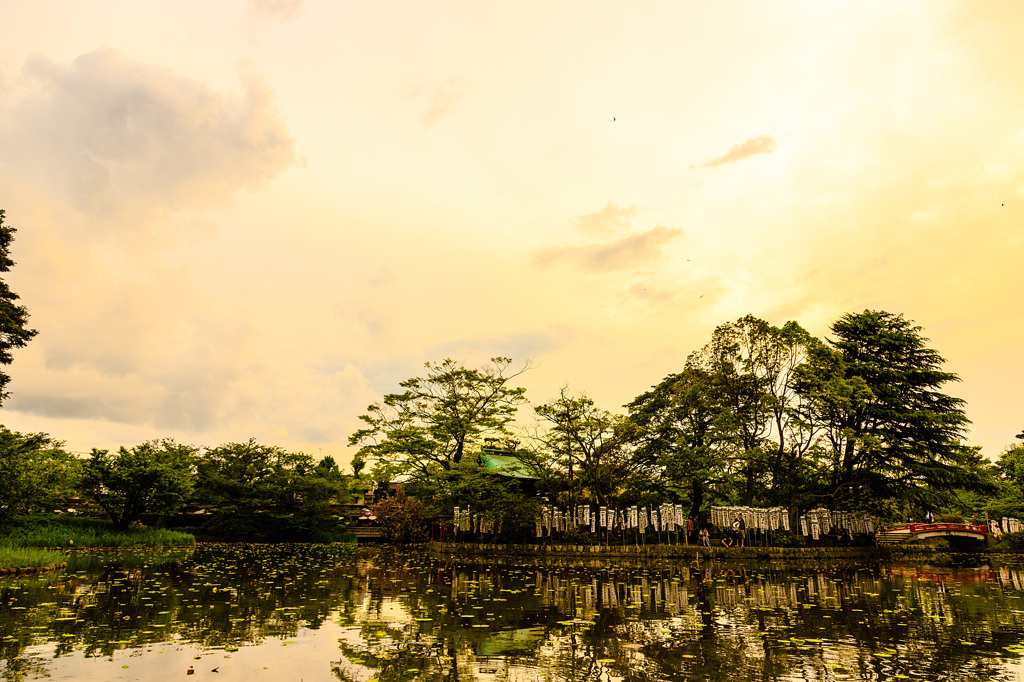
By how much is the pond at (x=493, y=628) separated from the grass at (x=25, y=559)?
109cm

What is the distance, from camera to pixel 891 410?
95.7ft

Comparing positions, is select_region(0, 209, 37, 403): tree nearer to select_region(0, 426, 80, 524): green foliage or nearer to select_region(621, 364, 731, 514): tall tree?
select_region(0, 426, 80, 524): green foliage

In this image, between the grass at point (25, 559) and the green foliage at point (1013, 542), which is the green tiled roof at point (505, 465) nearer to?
the grass at point (25, 559)

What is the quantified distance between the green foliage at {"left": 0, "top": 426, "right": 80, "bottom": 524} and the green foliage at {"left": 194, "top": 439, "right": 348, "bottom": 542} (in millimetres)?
6965

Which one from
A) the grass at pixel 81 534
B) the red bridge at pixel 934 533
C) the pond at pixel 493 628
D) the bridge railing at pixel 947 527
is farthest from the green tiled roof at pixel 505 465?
the bridge railing at pixel 947 527

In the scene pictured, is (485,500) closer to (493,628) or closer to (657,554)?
(657,554)

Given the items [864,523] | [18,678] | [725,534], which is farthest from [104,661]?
[864,523]

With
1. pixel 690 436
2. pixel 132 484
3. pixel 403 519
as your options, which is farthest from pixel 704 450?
pixel 132 484

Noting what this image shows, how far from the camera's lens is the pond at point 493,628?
6902mm

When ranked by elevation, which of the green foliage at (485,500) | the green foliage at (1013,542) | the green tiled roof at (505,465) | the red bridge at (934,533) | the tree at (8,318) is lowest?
the green foliage at (1013,542)

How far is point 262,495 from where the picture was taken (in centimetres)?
3600

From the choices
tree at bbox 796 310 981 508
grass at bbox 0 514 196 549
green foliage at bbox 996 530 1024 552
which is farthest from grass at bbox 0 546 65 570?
green foliage at bbox 996 530 1024 552

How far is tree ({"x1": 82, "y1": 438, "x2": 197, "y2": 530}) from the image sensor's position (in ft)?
98.5

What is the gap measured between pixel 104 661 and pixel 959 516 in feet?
165
